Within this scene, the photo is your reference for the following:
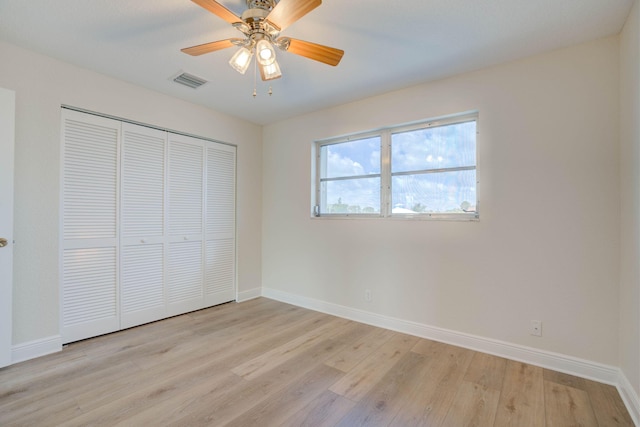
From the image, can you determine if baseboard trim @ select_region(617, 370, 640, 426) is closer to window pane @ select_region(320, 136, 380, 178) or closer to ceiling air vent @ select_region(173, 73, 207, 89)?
window pane @ select_region(320, 136, 380, 178)

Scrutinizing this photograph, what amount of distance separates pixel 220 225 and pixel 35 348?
2.01m

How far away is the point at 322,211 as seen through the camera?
3779 mm

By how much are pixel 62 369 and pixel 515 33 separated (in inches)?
163

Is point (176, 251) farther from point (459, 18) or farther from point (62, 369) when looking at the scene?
point (459, 18)

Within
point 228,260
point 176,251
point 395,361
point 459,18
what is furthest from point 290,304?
point 459,18

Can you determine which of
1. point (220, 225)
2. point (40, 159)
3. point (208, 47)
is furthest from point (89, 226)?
point (208, 47)

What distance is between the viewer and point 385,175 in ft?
10.5

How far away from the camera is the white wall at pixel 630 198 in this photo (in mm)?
1721

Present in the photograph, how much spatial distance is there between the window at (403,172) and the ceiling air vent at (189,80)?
1516mm

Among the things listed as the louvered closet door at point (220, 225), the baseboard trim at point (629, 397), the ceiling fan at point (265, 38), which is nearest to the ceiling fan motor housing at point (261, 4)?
the ceiling fan at point (265, 38)

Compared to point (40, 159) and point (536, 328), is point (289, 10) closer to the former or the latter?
point (40, 159)

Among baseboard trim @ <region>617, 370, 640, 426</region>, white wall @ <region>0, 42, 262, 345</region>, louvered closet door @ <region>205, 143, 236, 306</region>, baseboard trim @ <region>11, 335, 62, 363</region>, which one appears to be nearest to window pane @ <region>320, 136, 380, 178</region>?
louvered closet door @ <region>205, 143, 236, 306</region>

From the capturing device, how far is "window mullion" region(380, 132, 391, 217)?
3.16m

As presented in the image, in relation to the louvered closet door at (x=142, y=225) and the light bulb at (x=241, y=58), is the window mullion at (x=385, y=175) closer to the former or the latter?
the light bulb at (x=241, y=58)
